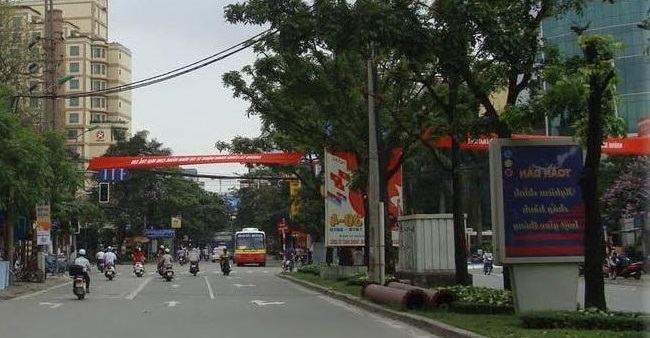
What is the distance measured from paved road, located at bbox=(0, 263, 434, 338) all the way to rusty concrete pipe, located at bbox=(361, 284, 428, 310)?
1.88 feet

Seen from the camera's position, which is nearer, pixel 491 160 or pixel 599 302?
pixel 599 302

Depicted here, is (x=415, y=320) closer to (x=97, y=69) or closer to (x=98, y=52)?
(x=97, y=69)

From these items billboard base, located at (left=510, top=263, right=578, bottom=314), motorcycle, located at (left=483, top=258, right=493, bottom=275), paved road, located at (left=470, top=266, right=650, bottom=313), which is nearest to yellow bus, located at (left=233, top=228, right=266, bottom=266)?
motorcycle, located at (left=483, top=258, right=493, bottom=275)

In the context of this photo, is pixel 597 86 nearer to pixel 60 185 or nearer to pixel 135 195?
pixel 60 185

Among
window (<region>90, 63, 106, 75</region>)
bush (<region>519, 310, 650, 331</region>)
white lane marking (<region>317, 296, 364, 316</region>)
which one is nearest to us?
bush (<region>519, 310, 650, 331</region>)

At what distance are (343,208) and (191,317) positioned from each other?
14.0 meters

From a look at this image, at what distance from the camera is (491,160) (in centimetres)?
1459

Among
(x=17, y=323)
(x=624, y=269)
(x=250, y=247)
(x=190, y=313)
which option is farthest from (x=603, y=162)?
(x=17, y=323)

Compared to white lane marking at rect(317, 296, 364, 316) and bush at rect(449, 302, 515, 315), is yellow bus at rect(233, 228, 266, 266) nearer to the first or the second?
white lane marking at rect(317, 296, 364, 316)

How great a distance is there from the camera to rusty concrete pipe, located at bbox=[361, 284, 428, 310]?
17.2 metres

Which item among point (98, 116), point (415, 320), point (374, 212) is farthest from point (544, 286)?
point (98, 116)

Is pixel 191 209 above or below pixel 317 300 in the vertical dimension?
above

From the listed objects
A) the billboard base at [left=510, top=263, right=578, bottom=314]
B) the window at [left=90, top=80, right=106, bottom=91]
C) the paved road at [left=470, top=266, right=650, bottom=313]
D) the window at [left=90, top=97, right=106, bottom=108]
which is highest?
the window at [left=90, top=80, right=106, bottom=91]

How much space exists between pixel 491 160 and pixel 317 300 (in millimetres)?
10243
